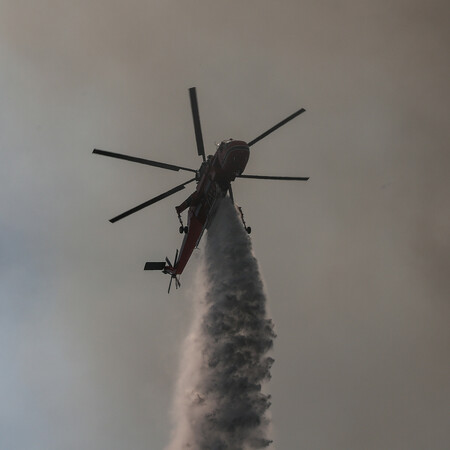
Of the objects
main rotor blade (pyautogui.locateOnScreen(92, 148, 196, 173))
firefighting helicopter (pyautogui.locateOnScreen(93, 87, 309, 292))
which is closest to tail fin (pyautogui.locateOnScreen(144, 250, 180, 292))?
firefighting helicopter (pyautogui.locateOnScreen(93, 87, 309, 292))

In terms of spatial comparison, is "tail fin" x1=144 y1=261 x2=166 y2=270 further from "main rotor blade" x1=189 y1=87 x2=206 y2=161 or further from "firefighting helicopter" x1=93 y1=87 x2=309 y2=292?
"main rotor blade" x1=189 y1=87 x2=206 y2=161

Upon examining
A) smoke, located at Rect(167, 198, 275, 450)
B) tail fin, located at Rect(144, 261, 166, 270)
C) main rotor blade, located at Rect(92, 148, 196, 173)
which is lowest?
smoke, located at Rect(167, 198, 275, 450)

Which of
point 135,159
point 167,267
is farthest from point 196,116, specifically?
point 167,267

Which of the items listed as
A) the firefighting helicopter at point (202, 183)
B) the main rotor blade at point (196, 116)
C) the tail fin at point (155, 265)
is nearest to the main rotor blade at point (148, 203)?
the firefighting helicopter at point (202, 183)

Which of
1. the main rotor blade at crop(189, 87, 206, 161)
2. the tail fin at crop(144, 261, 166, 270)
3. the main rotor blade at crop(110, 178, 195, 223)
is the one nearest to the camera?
the main rotor blade at crop(189, 87, 206, 161)

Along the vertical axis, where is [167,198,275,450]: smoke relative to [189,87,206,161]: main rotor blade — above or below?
below

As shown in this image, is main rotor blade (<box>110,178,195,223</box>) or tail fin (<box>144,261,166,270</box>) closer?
main rotor blade (<box>110,178,195,223</box>)
